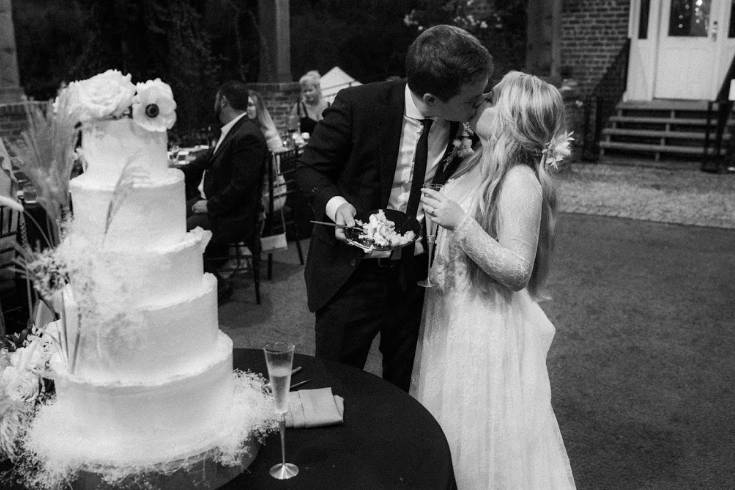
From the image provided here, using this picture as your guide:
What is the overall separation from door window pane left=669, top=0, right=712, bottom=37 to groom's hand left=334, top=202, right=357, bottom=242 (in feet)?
36.3

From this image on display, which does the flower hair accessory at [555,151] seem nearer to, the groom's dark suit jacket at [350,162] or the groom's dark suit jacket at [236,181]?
the groom's dark suit jacket at [350,162]

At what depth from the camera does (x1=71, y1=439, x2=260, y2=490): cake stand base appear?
142cm

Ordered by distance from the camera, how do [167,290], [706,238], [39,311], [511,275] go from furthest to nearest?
1. [706,238]
2. [511,275]
3. [39,311]
4. [167,290]

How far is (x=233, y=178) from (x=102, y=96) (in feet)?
11.1

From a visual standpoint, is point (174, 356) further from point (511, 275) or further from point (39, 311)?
point (511, 275)

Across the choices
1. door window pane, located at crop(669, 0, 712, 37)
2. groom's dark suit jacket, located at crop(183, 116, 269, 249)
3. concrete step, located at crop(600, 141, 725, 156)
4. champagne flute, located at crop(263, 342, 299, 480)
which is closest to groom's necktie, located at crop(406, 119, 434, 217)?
champagne flute, located at crop(263, 342, 299, 480)

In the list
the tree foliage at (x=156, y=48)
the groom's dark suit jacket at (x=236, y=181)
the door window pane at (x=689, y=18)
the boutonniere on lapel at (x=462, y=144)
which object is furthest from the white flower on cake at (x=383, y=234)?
the door window pane at (x=689, y=18)

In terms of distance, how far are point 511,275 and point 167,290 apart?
3.32ft

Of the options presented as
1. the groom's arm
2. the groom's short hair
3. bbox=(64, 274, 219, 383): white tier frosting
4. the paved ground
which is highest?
the groom's short hair

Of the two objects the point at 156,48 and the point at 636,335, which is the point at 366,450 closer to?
the point at 636,335

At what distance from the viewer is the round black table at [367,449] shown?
1.53 metres

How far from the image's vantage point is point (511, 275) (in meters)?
2.05

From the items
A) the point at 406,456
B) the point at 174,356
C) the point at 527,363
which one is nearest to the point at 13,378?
the point at 174,356

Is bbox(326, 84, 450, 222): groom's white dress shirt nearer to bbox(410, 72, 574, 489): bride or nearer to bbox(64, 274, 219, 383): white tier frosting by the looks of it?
bbox(410, 72, 574, 489): bride
